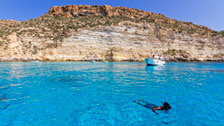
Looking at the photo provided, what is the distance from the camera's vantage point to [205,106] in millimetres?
6160

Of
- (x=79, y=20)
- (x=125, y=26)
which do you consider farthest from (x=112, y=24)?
(x=79, y=20)

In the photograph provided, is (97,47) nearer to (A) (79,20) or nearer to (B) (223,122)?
(A) (79,20)

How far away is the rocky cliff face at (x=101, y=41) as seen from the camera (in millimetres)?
48750

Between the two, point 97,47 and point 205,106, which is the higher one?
point 97,47

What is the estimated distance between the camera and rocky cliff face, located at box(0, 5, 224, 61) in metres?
48.8

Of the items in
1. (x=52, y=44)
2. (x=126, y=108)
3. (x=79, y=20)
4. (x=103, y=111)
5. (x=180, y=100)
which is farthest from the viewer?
(x=79, y=20)

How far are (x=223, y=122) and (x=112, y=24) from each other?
5504cm

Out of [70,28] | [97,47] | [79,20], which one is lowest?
[97,47]

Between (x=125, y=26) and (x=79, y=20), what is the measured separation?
24.6 metres

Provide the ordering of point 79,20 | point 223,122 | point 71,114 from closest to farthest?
1. point 223,122
2. point 71,114
3. point 79,20

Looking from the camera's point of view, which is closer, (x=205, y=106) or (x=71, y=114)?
(x=71, y=114)

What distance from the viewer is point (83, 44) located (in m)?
51.6

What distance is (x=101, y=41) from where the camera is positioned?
53.0 metres

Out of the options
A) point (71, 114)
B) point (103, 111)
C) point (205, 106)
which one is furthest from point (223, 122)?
point (71, 114)
